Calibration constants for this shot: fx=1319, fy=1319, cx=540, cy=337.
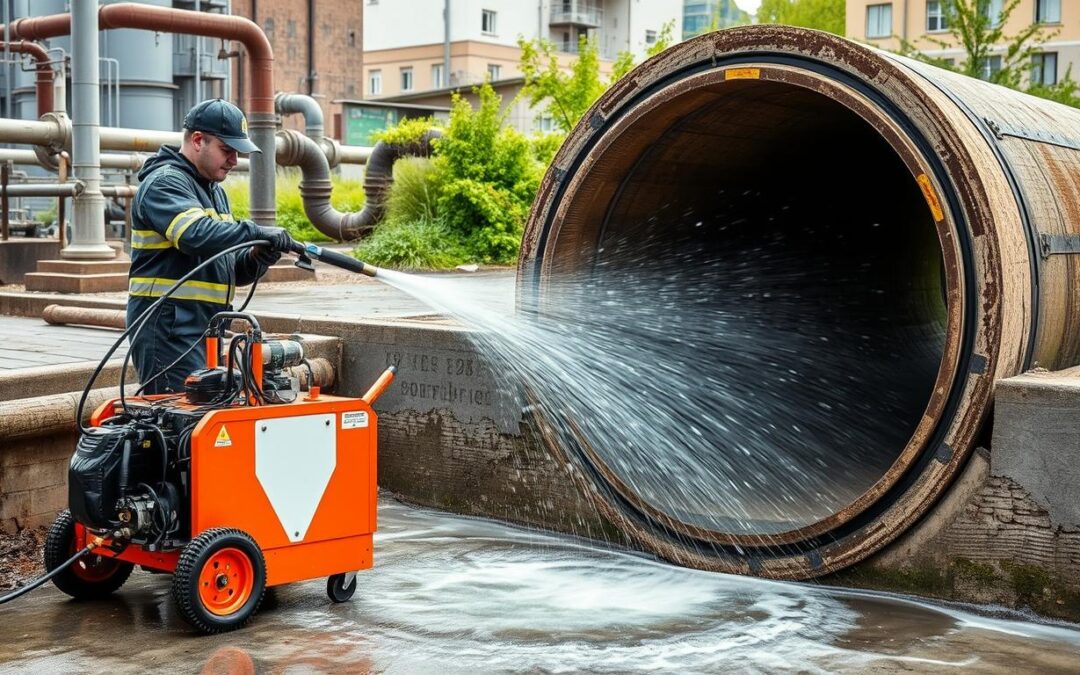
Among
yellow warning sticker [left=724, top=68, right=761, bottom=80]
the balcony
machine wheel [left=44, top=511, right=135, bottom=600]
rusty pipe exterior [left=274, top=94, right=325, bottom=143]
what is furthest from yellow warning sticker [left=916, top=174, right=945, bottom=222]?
the balcony

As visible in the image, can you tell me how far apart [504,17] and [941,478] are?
59.1m

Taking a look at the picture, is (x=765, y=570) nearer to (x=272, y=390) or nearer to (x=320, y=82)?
(x=272, y=390)

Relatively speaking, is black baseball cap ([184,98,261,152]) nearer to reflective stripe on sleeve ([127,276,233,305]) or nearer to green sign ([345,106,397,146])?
reflective stripe on sleeve ([127,276,233,305])

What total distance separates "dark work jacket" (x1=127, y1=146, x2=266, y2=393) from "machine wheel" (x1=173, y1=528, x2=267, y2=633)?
104 centimetres

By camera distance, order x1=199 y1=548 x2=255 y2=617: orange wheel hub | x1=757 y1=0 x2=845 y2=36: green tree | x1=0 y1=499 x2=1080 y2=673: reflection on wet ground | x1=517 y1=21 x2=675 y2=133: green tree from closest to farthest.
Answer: x1=0 y1=499 x2=1080 y2=673: reflection on wet ground < x1=199 y1=548 x2=255 y2=617: orange wheel hub < x1=517 y1=21 x2=675 y2=133: green tree < x1=757 y1=0 x2=845 y2=36: green tree

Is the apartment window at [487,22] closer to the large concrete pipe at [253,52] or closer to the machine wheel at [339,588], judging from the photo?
the large concrete pipe at [253,52]

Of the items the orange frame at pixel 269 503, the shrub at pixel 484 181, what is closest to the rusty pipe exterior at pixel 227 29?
the shrub at pixel 484 181

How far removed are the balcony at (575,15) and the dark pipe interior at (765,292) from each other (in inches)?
2234

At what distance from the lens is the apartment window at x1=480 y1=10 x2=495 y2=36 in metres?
61.4

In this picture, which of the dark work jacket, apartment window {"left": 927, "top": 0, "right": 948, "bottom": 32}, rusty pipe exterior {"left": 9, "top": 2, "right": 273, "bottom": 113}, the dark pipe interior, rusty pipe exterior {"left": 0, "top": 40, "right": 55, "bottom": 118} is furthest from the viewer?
apartment window {"left": 927, "top": 0, "right": 948, "bottom": 32}

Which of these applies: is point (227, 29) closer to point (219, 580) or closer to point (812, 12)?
point (219, 580)

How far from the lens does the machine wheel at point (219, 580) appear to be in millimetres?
5324

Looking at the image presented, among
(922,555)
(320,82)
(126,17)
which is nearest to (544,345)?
(922,555)

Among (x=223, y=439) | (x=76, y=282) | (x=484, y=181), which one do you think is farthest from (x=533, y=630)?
(x=484, y=181)
